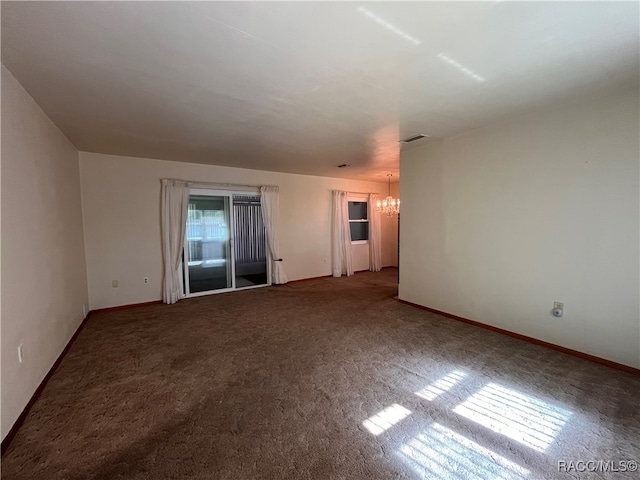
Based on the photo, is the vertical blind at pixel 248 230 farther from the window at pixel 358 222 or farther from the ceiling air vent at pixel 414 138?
the ceiling air vent at pixel 414 138

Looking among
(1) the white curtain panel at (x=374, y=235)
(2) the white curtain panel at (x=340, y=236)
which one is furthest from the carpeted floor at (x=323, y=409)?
(1) the white curtain panel at (x=374, y=235)

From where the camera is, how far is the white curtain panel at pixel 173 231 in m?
4.71

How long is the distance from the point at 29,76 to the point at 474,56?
10.5 ft

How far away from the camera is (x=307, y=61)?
1926 millimetres

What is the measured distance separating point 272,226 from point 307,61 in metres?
4.06

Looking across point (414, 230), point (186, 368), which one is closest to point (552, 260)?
point (414, 230)

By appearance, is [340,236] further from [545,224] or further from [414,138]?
[545,224]

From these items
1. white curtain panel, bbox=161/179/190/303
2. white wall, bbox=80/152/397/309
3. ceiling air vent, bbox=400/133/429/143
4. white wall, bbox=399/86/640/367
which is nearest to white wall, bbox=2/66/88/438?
white wall, bbox=80/152/397/309

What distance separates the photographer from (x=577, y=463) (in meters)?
1.55

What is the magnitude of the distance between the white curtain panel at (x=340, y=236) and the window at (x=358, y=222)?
478mm

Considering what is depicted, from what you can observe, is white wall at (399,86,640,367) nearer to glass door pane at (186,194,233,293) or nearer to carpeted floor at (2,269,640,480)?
carpeted floor at (2,269,640,480)

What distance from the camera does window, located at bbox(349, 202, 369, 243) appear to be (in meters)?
7.39

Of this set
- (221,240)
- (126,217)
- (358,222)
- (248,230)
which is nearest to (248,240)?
(248,230)

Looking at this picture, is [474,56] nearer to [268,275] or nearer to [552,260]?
[552,260]
